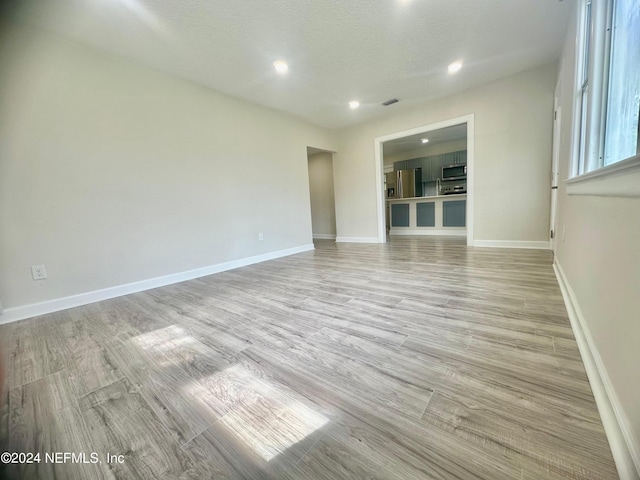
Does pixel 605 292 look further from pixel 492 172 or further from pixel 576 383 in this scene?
pixel 492 172

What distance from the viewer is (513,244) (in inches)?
147

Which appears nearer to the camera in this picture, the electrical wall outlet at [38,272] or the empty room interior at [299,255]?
the empty room interior at [299,255]

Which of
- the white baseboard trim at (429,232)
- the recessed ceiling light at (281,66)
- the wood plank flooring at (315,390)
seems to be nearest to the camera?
the wood plank flooring at (315,390)

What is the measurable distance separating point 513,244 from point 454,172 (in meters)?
3.14

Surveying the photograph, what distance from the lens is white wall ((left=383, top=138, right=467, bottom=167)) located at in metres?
6.20

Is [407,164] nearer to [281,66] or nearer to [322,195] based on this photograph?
[322,195]

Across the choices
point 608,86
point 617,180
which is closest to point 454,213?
point 608,86

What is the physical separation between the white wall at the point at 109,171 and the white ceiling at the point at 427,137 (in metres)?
3.37

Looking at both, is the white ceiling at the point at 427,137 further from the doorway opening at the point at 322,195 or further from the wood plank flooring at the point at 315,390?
the wood plank flooring at the point at 315,390

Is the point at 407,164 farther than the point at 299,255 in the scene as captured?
Yes

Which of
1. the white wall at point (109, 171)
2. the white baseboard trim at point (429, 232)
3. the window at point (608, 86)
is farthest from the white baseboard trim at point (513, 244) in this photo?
the white wall at point (109, 171)

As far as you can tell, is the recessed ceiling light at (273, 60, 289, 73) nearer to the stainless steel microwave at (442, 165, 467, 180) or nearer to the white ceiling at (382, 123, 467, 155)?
the white ceiling at (382, 123, 467, 155)

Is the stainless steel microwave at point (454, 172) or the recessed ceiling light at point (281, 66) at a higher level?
the recessed ceiling light at point (281, 66)

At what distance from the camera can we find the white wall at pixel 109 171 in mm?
2051
